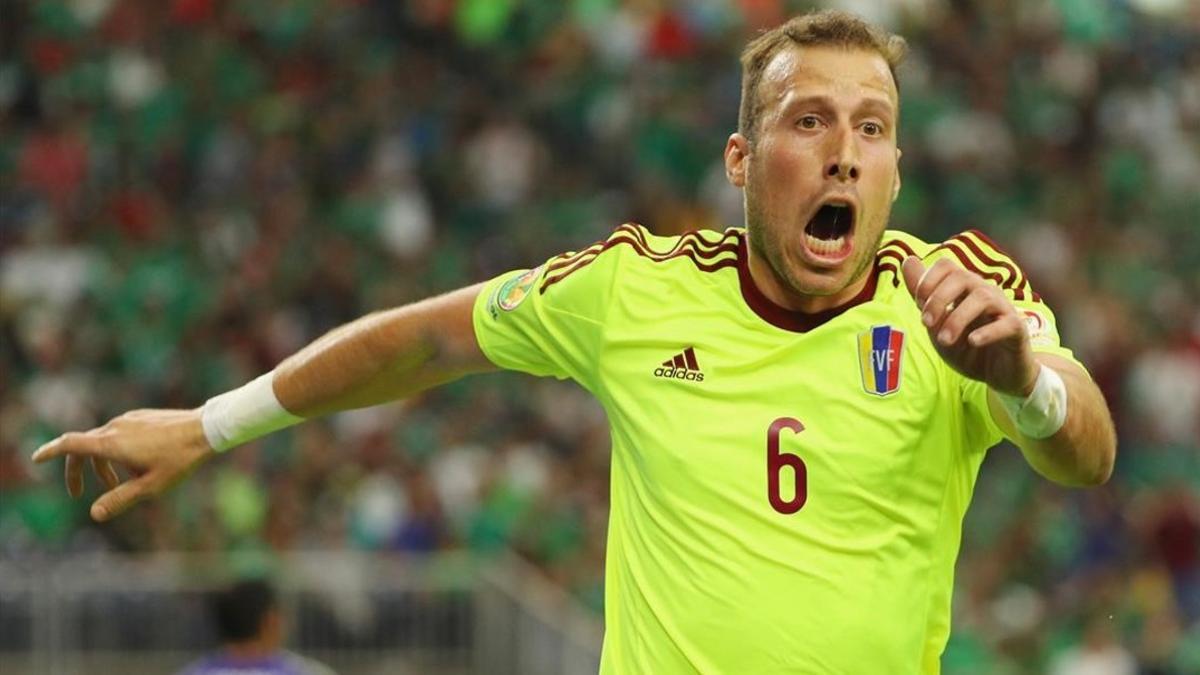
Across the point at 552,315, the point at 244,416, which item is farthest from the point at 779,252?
the point at 244,416

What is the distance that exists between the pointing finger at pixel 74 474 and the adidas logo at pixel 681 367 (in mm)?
1266

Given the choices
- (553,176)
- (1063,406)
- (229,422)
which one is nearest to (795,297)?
(1063,406)

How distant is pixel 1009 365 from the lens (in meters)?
3.53

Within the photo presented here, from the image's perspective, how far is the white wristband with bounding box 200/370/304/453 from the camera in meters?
4.87

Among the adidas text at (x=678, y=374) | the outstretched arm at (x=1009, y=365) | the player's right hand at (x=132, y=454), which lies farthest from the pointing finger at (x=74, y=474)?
the outstretched arm at (x=1009, y=365)

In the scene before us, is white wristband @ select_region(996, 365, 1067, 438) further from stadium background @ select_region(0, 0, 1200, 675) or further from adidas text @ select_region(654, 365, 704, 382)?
stadium background @ select_region(0, 0, 1200, 675)

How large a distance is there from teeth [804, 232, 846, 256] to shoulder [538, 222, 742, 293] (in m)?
0.25

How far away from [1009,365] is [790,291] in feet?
3.02

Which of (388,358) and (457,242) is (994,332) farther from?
(457,242)

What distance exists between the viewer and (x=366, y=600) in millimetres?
13102

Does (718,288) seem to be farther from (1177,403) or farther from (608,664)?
(1177,403)

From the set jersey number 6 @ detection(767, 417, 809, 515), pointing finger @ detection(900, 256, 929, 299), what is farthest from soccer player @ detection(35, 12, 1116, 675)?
pointing finger @ detection(900, 256, 929, 299)

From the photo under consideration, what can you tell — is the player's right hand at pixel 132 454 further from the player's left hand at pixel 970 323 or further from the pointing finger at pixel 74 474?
the player's left hand at pixel 970 323

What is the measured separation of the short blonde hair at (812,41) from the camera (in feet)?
14.2
